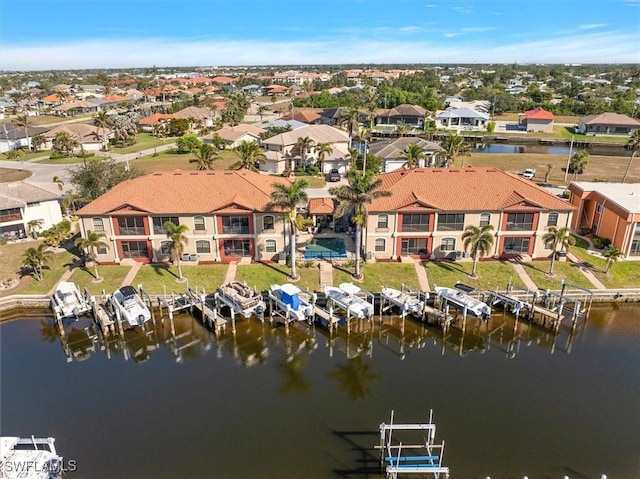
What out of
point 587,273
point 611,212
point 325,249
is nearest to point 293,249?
point 325,249

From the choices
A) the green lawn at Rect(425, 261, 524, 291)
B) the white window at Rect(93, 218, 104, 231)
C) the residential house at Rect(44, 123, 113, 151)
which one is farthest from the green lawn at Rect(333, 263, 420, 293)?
the residential house at Rect(44, 123, 113, 151)

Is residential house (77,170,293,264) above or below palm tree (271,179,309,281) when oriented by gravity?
below

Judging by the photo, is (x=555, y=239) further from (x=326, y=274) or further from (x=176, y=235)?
(x=176, y=235)

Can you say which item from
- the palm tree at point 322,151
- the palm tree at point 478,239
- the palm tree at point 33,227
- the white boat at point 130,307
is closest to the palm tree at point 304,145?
the palm tree at point 322,151

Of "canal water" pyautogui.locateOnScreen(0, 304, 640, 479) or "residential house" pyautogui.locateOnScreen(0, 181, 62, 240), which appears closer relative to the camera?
"canal water" pyautogui.locateOnScreen(0, 304, 640, 479)

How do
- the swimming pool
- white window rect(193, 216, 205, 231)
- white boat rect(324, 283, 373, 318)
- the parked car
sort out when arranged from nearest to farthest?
white boat rect(324, 283, 373, 318)
white window rect(193, 216, 205, 231)
the swimming pool
the parked car

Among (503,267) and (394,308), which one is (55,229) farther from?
(503,267)

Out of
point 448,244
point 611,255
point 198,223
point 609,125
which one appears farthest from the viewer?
point 609,125

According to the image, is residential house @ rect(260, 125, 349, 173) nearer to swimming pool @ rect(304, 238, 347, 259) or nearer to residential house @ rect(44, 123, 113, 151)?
swimming pool @ rect(304, 238, 347, 259)
